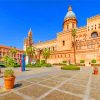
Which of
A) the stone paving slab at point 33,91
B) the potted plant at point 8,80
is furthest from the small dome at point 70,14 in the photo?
the stone paving slab at point 33,91

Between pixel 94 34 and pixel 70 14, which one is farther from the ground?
pixel 70 14

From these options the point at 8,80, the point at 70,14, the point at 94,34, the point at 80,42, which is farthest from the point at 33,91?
the point at 70,14

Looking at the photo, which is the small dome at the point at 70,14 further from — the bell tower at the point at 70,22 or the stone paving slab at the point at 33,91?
the stone paving slab at the point at 33,91

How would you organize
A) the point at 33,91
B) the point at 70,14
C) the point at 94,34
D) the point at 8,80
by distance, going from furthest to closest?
the point at 70,14, the point at 94,34, the point at 8,80, the point at 33,91

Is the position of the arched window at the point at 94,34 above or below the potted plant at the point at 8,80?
above

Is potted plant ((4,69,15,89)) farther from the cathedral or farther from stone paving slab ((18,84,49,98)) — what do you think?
the cathedral

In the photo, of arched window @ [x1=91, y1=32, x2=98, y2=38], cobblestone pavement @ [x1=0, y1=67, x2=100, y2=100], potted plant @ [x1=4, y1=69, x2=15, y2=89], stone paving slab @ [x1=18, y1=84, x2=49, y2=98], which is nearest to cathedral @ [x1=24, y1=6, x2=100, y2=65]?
arched window @ [x1=91, y1=32, x2=98, y2=38]

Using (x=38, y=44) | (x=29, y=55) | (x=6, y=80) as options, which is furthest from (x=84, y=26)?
(x=6, y=80)

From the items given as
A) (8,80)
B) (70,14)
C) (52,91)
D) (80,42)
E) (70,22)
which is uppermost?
(70,14)

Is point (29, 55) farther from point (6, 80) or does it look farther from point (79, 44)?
point (6, 80)

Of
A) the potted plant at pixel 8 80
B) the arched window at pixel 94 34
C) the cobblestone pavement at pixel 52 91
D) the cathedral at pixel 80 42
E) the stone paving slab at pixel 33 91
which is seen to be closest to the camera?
the cobblestone pavement at pixel 52 91

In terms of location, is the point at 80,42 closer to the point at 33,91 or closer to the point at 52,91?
the point at 52,91

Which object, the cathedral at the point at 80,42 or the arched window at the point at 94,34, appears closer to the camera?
the cathedral at the point at 80,42

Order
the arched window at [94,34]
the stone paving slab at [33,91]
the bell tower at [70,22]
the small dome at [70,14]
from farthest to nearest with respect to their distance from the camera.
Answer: the small dome at [70,14]
the bell tower at [70,22]
the arched window at [94,34]
the stone paving slab at [33,91]
